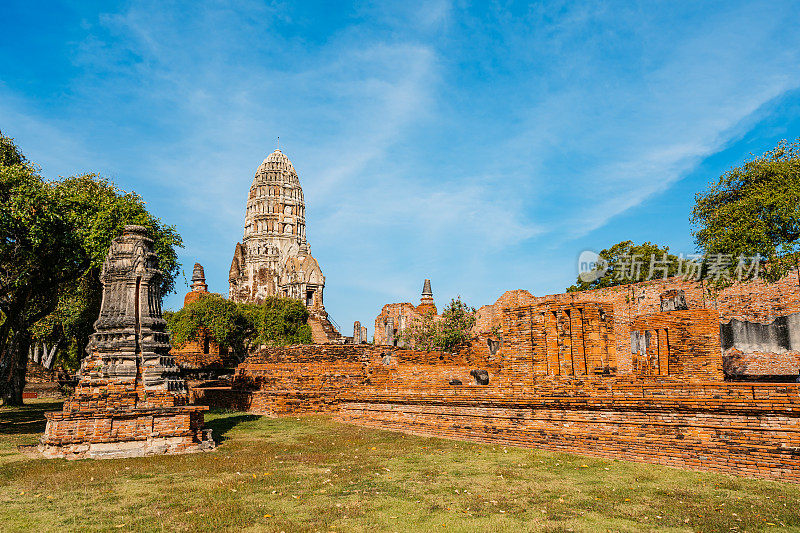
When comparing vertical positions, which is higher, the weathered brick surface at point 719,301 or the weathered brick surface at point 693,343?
the weathered brick surface at point 719,301

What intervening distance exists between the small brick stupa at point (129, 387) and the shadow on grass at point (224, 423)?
4.31 feet

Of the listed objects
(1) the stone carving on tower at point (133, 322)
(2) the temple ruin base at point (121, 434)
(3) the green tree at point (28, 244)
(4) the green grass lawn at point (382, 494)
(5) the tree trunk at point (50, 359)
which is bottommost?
(4) the green grass lawn at point (382, 494)

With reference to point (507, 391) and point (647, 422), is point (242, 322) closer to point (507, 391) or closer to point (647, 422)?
point (507, 391)

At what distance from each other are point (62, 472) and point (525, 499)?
6.27 m

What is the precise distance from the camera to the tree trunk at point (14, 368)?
736 inches

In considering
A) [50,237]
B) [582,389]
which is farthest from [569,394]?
[50,237]

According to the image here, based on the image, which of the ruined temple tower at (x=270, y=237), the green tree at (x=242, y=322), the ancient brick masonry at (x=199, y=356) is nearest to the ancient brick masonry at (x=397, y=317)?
the ancient brick masonry at (x=199, y=356)

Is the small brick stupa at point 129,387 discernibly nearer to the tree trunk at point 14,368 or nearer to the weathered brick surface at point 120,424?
the weathered brick surface at point 120,424

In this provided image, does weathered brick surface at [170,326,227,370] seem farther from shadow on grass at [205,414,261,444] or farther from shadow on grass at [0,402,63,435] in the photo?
shadow on grass at [205,414,261,444]

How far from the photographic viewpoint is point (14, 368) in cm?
2206

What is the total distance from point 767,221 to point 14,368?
28565mm

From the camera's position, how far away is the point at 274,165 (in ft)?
289

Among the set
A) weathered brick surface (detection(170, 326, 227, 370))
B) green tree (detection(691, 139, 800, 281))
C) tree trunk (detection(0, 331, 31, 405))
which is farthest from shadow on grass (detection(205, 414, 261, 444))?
green tree (detection(691, 139, 800, 281))

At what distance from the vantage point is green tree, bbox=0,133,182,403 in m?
14.0
